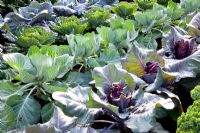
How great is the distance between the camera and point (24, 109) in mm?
2031

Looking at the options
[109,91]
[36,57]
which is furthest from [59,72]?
[109,91]

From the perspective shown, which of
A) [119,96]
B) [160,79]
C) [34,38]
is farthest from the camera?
[34,38]

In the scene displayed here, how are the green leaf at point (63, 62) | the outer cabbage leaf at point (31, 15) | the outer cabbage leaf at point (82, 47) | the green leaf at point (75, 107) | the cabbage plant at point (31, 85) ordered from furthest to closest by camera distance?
1. the outer cabbage leaf at point (31, 15)
2. the outer cabbage leaf at point (82, 47)
3. the green leaf at point (63, 62)
4. the cabbage plant at point (31, 85)
5. the green leaf at point (75, 107)

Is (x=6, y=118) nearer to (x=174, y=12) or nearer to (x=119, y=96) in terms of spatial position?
(x=119, y=96)

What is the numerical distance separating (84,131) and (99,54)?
1026 millimetres

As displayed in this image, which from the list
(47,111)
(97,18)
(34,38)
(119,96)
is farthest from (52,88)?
(97,18)

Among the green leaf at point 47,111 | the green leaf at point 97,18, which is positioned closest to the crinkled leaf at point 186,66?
the green leaf at point 47,111

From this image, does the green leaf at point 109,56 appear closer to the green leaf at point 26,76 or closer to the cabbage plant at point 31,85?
the cabbage plant at point 31,85

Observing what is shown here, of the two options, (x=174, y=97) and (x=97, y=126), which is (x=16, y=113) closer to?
(x=97, y=126)

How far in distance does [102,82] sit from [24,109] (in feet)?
1.48

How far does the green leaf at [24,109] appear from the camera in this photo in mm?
1996

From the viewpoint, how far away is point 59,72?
2.18 meters

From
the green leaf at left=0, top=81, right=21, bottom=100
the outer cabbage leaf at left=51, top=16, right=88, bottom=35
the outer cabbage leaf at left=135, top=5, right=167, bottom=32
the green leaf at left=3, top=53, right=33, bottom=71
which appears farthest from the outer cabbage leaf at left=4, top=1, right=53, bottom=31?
the green leaf at left=0, top=81, right=21, bottom=100

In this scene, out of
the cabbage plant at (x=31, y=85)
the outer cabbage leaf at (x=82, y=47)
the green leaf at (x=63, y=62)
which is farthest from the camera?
the outer cabbage leaf at (x=82, y=47)
